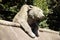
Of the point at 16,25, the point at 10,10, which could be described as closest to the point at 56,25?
the point at 10,10

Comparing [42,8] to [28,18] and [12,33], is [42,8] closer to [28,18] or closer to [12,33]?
[28,18]

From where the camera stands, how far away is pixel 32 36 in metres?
5.79

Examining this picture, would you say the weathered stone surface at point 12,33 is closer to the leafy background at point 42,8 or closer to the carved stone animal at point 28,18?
the carved stone animal at point 28,18

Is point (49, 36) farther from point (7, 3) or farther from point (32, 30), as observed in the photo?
point (7, 3)

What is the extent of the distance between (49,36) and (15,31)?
1.22 m

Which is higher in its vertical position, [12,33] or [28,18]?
[28,18]

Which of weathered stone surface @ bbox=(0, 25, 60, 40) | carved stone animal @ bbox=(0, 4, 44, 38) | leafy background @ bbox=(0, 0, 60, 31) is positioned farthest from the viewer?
leafy background @ bbox=(0, 0, 60, 31)

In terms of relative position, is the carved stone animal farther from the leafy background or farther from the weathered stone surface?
the leafy background

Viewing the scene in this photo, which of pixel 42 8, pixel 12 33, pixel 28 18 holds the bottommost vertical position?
pixel 42 8

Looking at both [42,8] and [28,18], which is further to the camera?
[42,8]

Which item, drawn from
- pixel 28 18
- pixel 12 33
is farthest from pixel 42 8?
pixel 12 33

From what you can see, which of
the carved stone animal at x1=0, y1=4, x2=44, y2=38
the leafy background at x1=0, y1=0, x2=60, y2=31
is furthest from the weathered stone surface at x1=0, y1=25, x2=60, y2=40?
the leafy background at x1=0, y1=0, x2=60, y2=31

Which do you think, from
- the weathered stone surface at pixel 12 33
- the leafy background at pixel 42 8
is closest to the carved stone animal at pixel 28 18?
the weathered stone surface at pixel 12 33

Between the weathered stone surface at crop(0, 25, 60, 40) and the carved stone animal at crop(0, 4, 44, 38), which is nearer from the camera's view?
the weathered stone surface at crop(0, 25, 60, 40)
